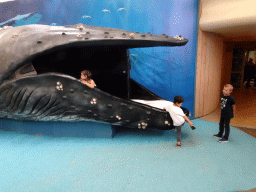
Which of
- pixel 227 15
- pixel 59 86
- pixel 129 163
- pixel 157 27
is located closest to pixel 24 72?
pixel 59 86

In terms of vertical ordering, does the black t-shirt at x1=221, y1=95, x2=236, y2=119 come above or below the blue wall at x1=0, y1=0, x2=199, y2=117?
below

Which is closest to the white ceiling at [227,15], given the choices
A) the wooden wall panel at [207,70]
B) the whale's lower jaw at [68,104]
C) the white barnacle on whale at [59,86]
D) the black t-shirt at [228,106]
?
the wooden wall panel at [207,70]

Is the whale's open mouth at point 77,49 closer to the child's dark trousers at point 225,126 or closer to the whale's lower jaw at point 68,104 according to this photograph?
the whale's lower jaw at point 68,104

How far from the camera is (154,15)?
393cm

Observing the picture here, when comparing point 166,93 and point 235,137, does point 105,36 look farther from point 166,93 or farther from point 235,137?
point 235,137

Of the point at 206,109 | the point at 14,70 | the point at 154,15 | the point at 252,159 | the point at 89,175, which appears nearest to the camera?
the point at 89,175

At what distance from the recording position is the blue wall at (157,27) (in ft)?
12.7

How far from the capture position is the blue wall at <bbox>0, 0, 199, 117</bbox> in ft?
12.7

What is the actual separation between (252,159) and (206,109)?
6.92 ft

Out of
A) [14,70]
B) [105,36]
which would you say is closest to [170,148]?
[105,36]

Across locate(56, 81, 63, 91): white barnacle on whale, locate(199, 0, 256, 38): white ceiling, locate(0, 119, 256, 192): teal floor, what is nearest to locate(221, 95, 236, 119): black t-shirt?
locate(0, 119, 256, 192): teal floor

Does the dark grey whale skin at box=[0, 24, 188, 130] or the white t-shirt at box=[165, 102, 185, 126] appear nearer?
the dark grey whale skin at box=[0, 24, 188, 130]

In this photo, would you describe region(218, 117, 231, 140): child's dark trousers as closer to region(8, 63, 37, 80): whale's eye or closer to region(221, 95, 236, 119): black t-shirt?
region(221, 95, 236, 119): black t-shirt

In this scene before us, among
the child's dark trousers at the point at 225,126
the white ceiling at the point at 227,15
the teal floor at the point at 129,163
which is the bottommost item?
the teal floor at the point at 129,163
